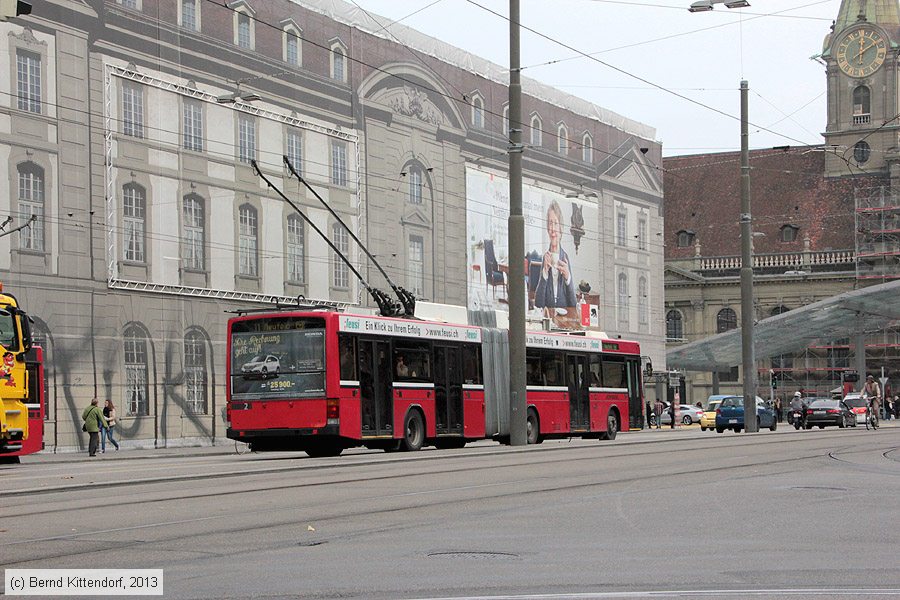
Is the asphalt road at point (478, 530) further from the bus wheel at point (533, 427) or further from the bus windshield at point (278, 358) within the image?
the bus wheel at point (533, 427)

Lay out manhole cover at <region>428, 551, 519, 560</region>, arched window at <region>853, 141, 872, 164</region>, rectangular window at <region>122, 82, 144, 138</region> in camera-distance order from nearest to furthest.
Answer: manhole cover at <region>428, 551, 519, 560</region>, rectangular window at <region>122, 82, 144, 138</region>, arched window at <region>853, 141, 872, 164</region>

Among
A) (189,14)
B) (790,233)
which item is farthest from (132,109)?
(790,233)

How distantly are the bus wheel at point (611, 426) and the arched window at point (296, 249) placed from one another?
13.4m

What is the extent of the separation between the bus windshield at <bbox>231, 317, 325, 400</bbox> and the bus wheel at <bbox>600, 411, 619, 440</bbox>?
1227 cm

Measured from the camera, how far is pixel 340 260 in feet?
157

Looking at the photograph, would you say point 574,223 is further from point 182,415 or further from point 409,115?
point 182,415

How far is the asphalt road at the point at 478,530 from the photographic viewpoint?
8453 mm

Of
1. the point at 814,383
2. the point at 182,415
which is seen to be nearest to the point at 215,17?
the point at 182,415

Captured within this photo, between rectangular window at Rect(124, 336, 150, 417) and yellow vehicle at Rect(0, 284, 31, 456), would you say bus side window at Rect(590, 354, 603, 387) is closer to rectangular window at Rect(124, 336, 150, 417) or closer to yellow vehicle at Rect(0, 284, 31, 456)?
rectangular window at Rect(124, 336, 150, 417)

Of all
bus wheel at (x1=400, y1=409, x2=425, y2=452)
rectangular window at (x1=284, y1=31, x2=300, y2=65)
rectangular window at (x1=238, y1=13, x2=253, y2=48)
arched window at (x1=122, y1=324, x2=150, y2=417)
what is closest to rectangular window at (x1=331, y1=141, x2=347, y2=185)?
rectangular window at (x1=284, y1=31, x2=300, y2=65)

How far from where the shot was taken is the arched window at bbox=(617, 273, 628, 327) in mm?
66750

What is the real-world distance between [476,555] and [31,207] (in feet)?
96.0

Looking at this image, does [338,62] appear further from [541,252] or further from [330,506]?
[330,506]

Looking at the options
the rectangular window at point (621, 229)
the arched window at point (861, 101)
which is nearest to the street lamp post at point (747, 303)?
the rectangular window at point (621, 229)
